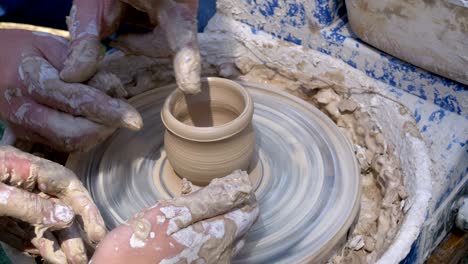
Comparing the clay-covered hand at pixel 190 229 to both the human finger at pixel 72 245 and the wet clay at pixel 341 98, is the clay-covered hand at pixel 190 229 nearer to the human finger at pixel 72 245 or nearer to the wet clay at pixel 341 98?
the human finger at pixel 72 245

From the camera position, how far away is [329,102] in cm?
208

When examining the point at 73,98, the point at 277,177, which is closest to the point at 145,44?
the point at 73,98

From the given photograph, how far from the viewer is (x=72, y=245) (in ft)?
4.48

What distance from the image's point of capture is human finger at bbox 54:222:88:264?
1.37 meters

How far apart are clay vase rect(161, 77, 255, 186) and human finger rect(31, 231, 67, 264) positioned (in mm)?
462

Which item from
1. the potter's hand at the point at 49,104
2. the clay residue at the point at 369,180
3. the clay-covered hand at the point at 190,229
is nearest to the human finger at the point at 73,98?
the potter's hand at the point at 49,104

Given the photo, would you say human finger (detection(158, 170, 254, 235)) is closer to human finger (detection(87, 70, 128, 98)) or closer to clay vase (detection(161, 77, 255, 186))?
clay vase (detection(161, 77, 255, 186))

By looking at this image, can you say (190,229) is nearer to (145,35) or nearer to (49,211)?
(49,211)

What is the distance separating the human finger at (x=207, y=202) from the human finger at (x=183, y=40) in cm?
33

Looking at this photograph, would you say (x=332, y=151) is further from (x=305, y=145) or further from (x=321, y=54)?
(x=321, y=54)

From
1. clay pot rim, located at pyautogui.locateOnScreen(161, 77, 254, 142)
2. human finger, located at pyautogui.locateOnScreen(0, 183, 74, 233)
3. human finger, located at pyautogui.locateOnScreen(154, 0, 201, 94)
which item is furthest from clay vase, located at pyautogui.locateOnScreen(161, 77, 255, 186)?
human finger, located at pyautogui.locateOnScreen(0, 183, 74, 233)

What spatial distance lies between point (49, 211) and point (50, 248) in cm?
15

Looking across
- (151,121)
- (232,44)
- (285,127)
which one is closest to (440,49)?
(285,127)

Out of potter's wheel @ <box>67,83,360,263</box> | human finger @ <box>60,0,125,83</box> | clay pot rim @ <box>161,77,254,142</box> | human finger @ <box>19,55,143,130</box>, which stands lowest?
potter's wheel @ <box>67,83,360,263</box>
